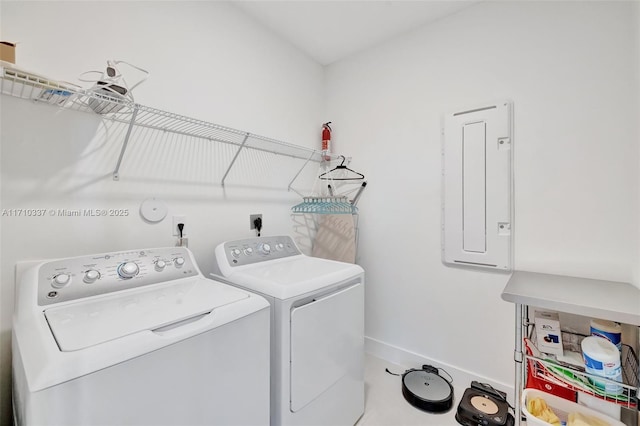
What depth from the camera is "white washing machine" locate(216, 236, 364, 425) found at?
1.20 metres

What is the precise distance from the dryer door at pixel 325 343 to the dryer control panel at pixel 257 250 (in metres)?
0.55

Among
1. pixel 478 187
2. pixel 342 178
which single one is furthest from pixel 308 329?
pixel 342 178

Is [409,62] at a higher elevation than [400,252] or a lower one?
higher

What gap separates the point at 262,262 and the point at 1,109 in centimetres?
135

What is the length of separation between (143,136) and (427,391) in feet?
8.01

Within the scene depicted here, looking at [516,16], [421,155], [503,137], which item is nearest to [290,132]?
[421,155]

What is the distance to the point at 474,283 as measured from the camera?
6.30 feet

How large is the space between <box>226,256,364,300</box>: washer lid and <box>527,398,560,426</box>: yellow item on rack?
1.03 meters

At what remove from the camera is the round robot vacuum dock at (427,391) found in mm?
1728

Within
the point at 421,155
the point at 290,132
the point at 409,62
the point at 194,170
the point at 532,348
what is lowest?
the point at 532,348

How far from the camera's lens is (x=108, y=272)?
114 cm

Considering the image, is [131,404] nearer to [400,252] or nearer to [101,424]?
[101,424]

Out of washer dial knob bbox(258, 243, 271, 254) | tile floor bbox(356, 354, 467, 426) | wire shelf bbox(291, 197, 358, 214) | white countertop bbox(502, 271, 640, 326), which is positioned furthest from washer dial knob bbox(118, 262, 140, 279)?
white countertop bbox(502, 271, 640, 326)

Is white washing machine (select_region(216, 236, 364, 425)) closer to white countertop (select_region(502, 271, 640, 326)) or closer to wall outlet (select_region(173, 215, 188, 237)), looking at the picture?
wall outlet (select_region(173, 215, 188, 237))
